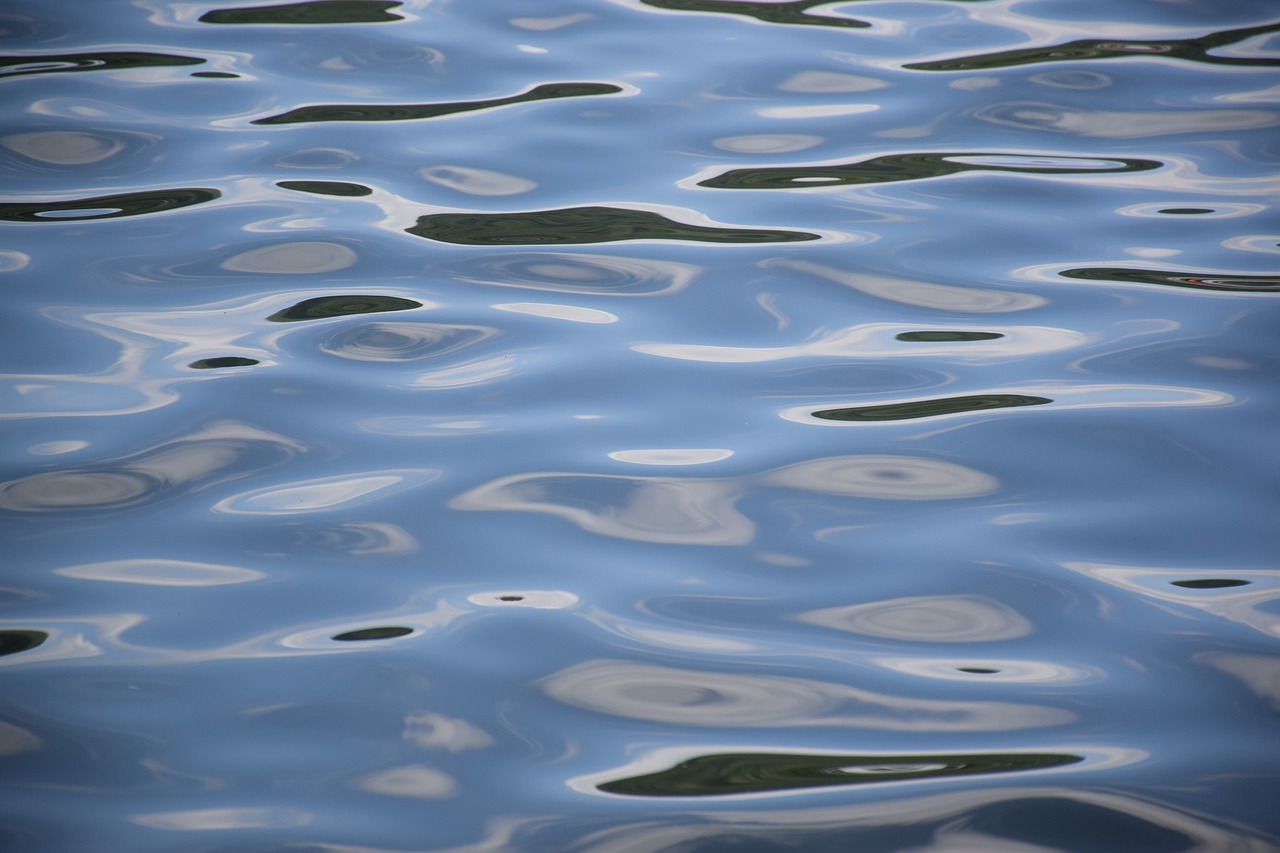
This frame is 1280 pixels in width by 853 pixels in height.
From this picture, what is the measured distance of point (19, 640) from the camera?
1.19 metres

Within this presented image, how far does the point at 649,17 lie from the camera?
9.91 feet

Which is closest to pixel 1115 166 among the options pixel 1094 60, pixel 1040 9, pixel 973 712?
pixel 1094 60

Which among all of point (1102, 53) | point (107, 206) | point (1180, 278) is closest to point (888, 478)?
point (1180, 278)

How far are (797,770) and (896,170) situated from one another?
5.28 ft

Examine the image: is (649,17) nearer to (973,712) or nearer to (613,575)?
(613,575)

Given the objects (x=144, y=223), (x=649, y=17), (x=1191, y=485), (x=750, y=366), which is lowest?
(x=1191, y=485)

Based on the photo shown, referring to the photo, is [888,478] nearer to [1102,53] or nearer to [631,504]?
[631,504]

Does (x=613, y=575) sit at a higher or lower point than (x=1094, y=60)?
lower

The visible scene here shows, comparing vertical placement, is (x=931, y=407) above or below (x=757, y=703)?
above

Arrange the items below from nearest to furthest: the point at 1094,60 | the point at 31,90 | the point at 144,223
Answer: the point at 144,223, the point at 31,90, the point at 1094,60

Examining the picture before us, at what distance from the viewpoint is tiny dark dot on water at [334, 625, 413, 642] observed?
3.92 feet

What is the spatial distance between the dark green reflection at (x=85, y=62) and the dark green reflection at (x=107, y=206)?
26.0 inches

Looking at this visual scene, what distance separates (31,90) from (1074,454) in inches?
92.9

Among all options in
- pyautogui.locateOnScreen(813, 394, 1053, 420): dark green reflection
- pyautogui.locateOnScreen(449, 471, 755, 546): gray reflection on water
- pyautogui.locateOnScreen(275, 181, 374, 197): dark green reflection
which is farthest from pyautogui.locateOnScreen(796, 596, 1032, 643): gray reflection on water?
pyautogui.locateOnScreen(275, 181, 374, 197): dark green reflection
